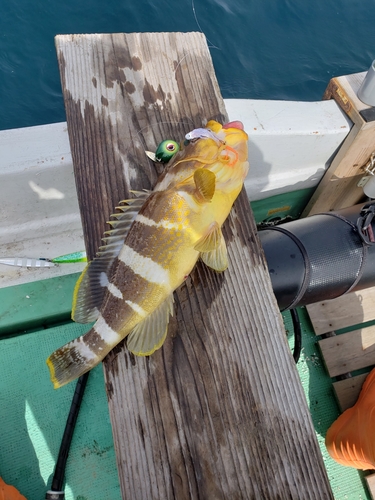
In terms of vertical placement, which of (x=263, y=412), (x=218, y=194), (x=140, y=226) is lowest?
(x=263, y=412)

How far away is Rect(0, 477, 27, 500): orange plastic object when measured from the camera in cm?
218

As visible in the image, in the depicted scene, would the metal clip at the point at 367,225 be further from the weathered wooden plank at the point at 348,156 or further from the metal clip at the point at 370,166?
the metal clip at the point at 370,166

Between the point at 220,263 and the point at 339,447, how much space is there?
1.96 meters

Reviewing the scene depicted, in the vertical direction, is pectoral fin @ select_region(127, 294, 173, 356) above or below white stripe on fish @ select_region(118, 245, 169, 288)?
below

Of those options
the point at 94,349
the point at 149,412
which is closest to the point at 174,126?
the point at 94,349

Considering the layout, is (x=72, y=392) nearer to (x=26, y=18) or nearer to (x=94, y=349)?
(x=94, y=349)

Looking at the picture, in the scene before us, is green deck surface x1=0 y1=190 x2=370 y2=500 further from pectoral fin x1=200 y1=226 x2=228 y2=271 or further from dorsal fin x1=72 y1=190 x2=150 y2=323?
pectoral fin x1=200 y1=226 x2=228 y2=271

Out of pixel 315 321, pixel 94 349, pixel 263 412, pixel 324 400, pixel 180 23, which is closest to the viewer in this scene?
pixel 263 412

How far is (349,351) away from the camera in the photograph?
10.2 feet

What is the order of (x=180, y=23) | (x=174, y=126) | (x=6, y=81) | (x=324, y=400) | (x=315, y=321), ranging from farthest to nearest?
1. (x=180, y=23)
2. (x=6, y=81)
3. (x=315, y=321)
4. (x=324, y=400)
5. (x=174, y=126)

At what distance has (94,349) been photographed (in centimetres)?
162

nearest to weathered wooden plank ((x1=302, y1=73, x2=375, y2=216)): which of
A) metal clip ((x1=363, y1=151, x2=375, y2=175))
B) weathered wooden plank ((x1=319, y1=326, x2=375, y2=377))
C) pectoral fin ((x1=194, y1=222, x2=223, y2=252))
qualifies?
metal clip ((x1=363, y1=151, x2=375, y2=175))

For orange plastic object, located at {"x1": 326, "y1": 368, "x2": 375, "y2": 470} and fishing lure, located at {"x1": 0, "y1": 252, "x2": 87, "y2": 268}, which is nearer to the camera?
orange plastic object, located at {"x1": 326, "y1": 368, "x2": 375, "y2": 470}

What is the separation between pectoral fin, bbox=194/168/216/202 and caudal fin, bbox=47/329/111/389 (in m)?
0.88
